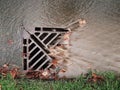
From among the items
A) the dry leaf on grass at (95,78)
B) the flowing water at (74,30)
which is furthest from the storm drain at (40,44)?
the dry leaf on grass at (95,78)

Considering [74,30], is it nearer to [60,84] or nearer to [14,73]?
[60,84]

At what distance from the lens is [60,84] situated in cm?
604

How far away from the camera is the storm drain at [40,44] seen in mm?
6590

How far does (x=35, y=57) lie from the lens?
22.3 feet

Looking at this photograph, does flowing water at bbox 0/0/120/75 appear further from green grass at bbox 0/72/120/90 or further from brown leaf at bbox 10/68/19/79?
green grass at bbox 0/72/120/90

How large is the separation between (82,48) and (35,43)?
35.3 inches

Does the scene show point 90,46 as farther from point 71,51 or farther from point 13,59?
point 13,59

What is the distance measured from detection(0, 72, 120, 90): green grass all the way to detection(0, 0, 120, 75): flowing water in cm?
37

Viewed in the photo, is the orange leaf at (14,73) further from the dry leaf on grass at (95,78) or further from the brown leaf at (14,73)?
the dry leaf on grass at (95,78)

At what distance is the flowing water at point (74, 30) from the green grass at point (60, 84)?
37 centimetres

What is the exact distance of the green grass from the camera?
5.92 m

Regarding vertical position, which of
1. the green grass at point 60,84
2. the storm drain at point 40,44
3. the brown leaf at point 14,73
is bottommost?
the green grass at point 60,84

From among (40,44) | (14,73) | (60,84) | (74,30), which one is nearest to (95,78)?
(60,84)

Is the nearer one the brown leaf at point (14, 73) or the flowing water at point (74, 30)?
the brown leaf at point (14, 73)
